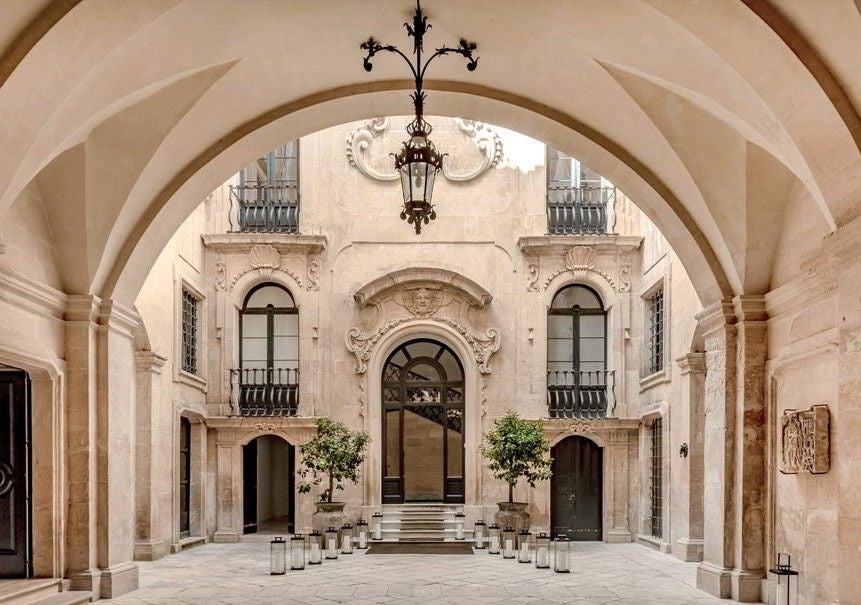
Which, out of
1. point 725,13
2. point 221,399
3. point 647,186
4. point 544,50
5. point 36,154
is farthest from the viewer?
point 221,399

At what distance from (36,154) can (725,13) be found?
5.83m

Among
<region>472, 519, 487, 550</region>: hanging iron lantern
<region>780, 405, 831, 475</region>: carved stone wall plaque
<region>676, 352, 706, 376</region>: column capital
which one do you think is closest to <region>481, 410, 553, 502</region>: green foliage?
<region>472, 519, 487, 550</region>: hanging iron lantern

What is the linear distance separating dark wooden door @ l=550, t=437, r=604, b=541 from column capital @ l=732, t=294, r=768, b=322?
32.4ft

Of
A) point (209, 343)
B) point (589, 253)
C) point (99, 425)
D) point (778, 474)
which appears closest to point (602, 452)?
point (589, 253)

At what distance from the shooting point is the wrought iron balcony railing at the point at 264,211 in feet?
68.0

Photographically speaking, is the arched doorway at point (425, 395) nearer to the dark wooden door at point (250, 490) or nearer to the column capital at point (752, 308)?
the dark wooden door at point (250, 490)

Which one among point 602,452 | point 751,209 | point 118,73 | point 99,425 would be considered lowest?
point 602,452

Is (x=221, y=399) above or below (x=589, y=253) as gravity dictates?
below

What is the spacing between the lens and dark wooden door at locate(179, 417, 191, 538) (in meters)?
18.7

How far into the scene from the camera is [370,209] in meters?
20.8

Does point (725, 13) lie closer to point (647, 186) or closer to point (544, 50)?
point (544, 50)

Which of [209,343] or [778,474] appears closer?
[778,474]

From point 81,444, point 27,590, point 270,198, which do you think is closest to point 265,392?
point 270,198

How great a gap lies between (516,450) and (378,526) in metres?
3.16
